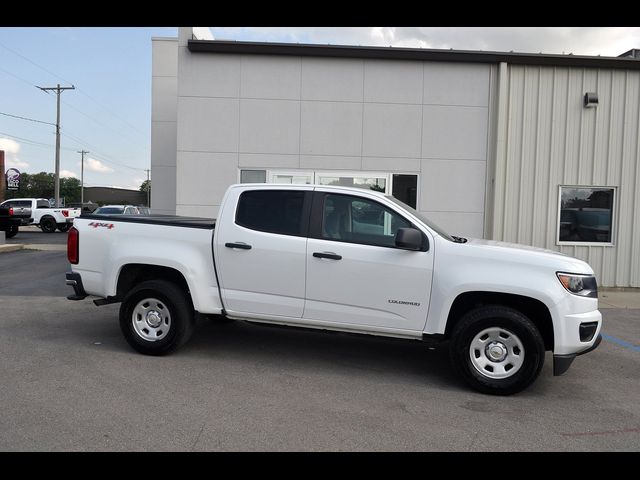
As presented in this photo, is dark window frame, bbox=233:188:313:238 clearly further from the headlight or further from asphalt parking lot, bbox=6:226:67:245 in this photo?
asphalt parking lot, bbox=6:226:67:245

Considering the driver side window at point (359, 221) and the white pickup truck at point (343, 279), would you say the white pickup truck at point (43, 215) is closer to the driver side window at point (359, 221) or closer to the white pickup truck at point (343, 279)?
the white pickup truck at point (343, 279)

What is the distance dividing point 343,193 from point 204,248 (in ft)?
5.29

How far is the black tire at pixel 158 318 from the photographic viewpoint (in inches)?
238

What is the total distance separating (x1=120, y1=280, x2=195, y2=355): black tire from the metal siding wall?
25.4 ft

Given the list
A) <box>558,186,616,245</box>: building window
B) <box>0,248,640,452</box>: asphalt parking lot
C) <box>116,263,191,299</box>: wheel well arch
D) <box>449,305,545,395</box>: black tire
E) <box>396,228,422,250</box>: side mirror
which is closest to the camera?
<box>0,248,640,452</box>: asphalt parking lot

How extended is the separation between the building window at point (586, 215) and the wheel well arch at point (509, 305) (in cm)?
709

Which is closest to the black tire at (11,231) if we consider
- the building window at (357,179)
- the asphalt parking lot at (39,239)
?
the asphalt parking lot at (39,239)

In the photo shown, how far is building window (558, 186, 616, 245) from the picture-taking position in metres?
11.9

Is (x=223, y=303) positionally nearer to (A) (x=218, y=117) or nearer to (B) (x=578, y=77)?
(A) (x=218, y=117)

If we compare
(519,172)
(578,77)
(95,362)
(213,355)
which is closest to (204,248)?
(213,355)

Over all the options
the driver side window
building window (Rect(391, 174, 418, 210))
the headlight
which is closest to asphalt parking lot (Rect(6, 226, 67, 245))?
building window (Rect(391, 174, 418, 210))

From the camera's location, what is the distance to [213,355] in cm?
630

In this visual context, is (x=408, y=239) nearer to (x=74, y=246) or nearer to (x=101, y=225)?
(x=101, y=225)

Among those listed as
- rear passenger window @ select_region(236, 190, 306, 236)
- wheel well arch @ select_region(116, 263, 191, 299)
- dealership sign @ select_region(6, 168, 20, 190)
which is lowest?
wheel well arch @ select_region(116, 263, 191, 299)
